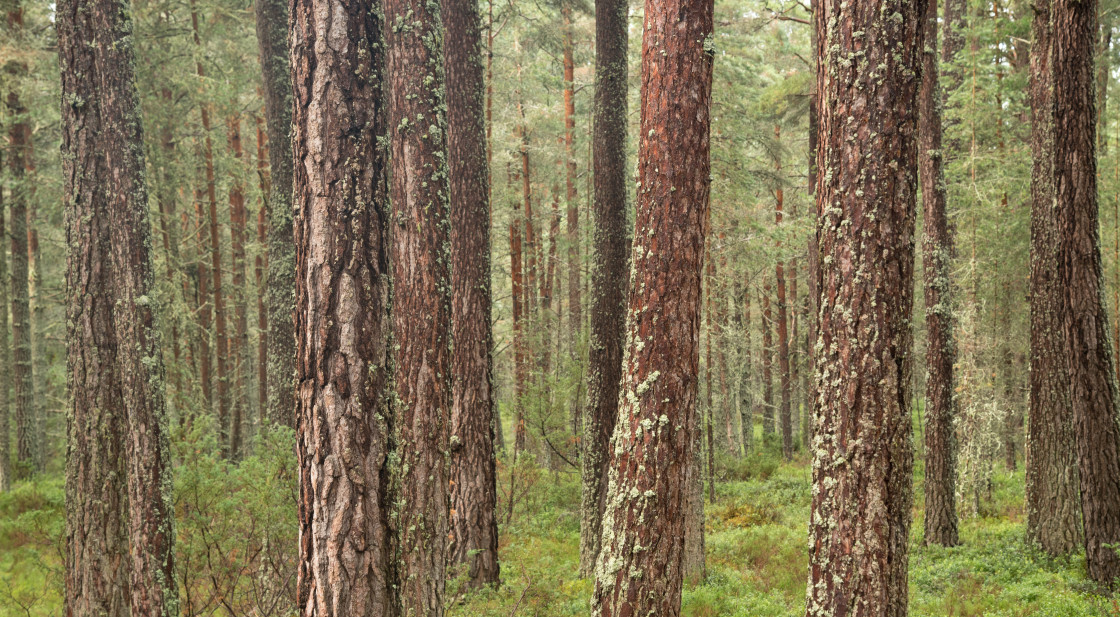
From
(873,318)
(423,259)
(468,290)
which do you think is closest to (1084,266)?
(873,318)

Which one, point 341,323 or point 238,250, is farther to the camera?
point 238,250

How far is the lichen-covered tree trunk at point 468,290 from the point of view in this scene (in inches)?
311

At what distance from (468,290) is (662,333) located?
3404 millimetres

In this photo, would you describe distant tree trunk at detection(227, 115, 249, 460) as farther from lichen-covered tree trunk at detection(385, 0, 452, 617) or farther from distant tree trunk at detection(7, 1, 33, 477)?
lichen-covered tree trunk at detection(385, 0, 452, 617)

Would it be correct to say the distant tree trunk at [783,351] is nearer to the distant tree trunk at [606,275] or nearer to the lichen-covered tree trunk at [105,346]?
the distant tree trunk at [606,275]

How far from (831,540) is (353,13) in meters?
3.92

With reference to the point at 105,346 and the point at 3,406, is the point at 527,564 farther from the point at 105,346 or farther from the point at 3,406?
the point at 3,406

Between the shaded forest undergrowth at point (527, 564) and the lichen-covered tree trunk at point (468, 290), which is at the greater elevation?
the lichen-covered tree trunk at point (468, 290)

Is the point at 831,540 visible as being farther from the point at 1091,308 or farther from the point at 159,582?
the point at 1091,308

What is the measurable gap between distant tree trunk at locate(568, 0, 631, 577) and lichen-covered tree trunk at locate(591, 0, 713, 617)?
3.64 metres

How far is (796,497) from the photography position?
16078 millimetres

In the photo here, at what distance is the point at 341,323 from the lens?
3422mm

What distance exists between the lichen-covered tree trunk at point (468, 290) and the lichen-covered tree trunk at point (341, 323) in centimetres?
426

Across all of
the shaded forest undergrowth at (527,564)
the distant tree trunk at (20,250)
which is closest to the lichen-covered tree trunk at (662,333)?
the shaded forest undergrowth at (527,564)
